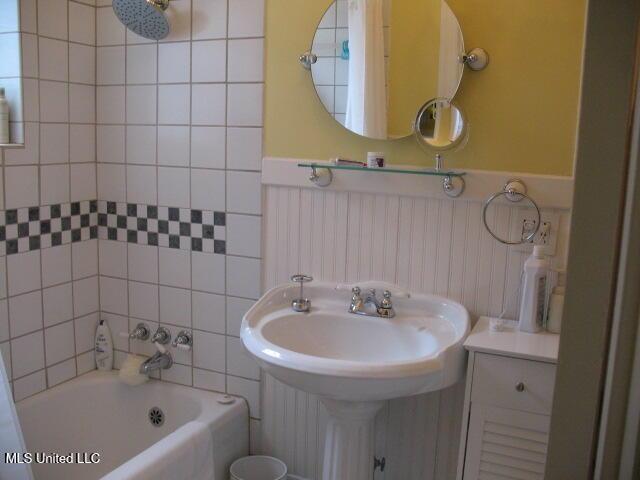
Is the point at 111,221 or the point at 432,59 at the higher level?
the point at 432,59

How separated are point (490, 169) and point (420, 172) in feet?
0.69

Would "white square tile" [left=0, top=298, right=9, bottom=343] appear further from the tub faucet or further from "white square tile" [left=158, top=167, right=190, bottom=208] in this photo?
"white square tile" [left=158, top=167, right=190, bottom=208]

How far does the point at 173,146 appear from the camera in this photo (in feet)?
7.51

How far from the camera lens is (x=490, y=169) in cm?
185

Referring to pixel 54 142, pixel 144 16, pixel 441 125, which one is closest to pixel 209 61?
pixel 144 16

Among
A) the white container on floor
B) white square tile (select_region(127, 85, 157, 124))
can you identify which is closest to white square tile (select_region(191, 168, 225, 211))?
white square tile (select_region(127, 85, 157, 124))

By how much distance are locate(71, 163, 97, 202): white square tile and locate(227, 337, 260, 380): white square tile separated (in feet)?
2.62

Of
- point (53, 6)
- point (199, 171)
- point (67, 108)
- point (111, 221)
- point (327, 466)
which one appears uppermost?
point (53, 6)

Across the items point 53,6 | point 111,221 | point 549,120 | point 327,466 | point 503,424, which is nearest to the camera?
point 503,424

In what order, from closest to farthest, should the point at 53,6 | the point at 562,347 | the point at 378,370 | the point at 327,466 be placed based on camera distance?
1. the point at 562,347
2. the point at 378,370
3. the point at 327,466
4. the point at 53,6

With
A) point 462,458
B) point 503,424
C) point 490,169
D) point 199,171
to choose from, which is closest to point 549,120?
point 490,169

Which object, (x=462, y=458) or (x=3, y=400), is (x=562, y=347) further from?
(x=3, y=400)

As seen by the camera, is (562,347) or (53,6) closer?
(562,347)

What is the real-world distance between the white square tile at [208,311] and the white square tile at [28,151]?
0.75 metres
